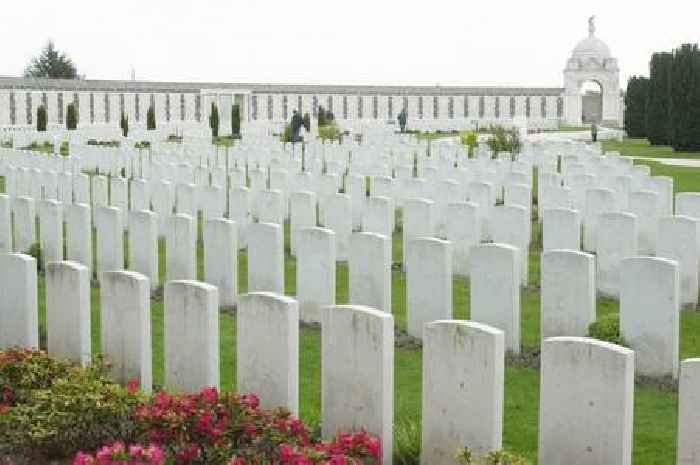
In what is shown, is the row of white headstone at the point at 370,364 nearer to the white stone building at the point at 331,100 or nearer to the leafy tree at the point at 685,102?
the leafy tree at the point at 685,102

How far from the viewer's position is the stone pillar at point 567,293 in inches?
308

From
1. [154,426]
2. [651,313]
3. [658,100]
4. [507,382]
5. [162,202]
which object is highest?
[658,100]

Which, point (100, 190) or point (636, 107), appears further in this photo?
point (636, 107)

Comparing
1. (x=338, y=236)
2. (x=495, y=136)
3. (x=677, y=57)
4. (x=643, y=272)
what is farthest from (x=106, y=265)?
(x=677, y=57)

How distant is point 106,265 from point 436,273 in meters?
3.78

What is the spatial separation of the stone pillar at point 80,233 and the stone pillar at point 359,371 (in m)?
5.25

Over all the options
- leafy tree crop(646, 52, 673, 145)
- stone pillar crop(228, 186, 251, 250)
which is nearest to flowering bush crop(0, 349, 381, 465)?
stone pillar crop(228, 186, 251, 250)

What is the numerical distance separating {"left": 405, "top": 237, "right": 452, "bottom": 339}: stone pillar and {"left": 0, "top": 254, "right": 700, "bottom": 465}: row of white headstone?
1.37 meters

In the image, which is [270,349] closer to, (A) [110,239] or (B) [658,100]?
(A) [110,239]

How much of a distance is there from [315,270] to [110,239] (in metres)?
2.58

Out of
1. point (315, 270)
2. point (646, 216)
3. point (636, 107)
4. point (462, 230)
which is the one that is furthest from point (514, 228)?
point (636, 107)

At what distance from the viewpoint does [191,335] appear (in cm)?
641

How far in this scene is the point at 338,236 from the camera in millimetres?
11773

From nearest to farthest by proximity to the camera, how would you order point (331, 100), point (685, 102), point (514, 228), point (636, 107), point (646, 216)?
point (514, 228) → point (646, 216) → point (685, 102) → point (636, 107) → point (331, 100)
